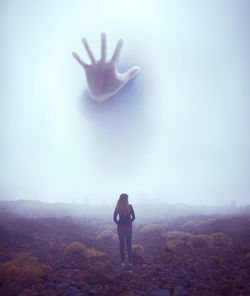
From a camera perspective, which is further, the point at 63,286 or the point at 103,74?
the point at 103,74

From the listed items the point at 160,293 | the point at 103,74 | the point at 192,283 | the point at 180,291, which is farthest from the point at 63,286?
the point at 103,74

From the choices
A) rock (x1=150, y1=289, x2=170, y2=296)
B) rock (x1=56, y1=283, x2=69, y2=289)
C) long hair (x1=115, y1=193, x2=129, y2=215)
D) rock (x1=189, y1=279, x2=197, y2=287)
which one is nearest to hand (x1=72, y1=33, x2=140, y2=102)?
long hair (x1=115, y1=193, x2=129, y2=215)

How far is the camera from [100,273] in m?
4.52

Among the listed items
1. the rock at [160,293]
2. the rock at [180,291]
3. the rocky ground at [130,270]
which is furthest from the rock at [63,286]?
the rock at [180,291]

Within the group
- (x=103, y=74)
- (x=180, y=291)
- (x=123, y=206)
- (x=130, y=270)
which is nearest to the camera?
(x=180, y=291)

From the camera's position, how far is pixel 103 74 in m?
4.24

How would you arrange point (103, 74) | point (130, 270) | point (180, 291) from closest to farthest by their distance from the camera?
point (180, 291) < point (103, 74) < point (130, 270)

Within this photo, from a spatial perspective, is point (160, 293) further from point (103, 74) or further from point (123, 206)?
point (103, 74)

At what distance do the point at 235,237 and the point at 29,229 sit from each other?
10919 mm

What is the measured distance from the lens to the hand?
3.96 m

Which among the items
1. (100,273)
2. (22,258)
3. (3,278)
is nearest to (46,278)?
(3,278)

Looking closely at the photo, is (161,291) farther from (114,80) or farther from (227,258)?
(114,80)

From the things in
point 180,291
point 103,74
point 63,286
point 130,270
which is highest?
point 103,74

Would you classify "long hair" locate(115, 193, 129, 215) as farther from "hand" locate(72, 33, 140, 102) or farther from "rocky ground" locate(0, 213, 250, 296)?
"hand" locate(72, 33, 140, 102)
